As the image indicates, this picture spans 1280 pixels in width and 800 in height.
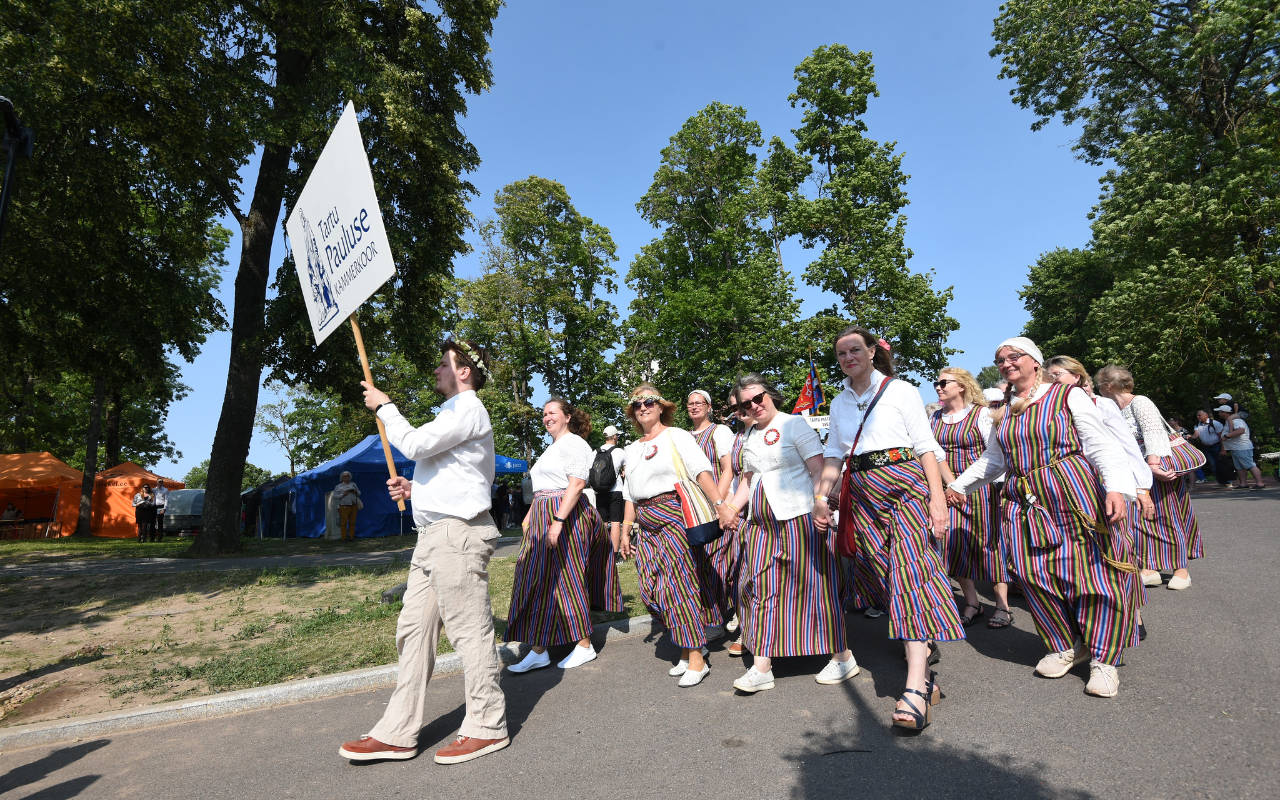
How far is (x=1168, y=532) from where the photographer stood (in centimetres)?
576

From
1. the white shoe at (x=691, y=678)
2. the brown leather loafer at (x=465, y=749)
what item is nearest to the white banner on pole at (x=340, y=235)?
the brown leather loafer at (x=465, y=749)

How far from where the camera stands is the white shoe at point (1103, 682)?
3502 mm

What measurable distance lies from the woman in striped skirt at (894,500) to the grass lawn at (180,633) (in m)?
3.04

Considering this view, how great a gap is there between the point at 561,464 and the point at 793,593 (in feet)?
5.88

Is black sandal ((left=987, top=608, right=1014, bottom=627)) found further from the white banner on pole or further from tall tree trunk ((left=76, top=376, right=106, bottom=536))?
tall tree trunk ((left=76, top=376, right=106, bottom=536))

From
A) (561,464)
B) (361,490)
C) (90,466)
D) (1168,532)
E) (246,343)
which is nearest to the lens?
(561,464)

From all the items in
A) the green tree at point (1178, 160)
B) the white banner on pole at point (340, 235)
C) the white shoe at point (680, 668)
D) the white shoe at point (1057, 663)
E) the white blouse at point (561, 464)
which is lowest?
the white shoe at point (680, 668)

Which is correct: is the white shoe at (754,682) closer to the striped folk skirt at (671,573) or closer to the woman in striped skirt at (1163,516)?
the striped folk skirt at (671,573)

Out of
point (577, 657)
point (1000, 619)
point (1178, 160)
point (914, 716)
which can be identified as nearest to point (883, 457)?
point (914, 716)

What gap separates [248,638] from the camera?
6.04 m

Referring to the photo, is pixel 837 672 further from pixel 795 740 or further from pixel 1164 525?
pixel 1164 525

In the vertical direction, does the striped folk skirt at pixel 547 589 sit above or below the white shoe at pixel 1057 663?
above

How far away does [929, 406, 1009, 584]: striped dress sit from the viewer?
195 inches

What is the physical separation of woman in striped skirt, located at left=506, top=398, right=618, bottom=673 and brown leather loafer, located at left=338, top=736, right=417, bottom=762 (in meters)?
1.48
